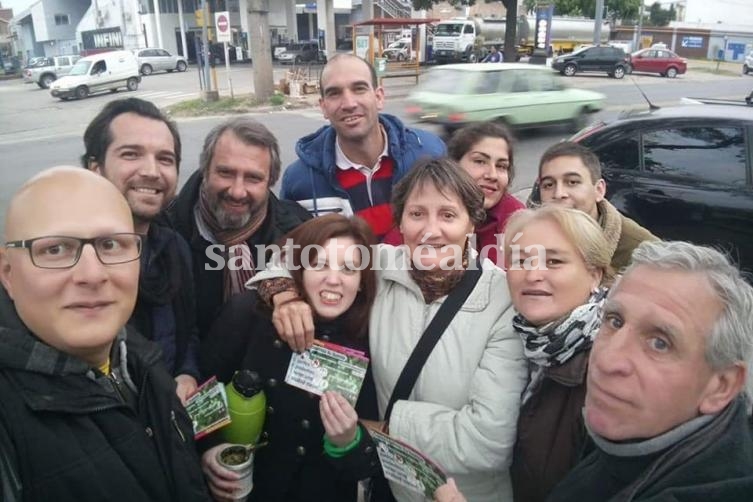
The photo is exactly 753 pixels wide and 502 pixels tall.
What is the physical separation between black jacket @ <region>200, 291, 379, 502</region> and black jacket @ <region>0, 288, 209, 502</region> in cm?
50

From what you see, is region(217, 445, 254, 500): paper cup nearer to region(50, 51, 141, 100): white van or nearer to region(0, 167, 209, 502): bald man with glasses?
region(0, 167, 209, 502): bald man with glasses

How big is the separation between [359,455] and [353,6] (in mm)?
49702

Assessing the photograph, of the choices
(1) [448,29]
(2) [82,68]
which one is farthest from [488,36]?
(2) [82,68]

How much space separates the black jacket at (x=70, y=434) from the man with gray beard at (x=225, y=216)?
1002 millimetres

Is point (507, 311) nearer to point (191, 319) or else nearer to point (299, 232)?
point (299, 232)

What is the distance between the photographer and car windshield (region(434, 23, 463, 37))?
34.8 m

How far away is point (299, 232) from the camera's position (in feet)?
6.46

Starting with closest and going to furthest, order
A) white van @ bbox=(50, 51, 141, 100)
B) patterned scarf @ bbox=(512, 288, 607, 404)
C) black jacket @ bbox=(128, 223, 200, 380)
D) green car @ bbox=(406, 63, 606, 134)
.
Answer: patterned scarf @ bbox=(512, 288, 607, 404) < black jacket @ bbox=(128, 223, 200, 380) < green car @ bbox=(406, 63, 606, 134) < white van @ bbox=(50, 51, 141, 100)

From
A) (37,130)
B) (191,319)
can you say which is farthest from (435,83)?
(37,130)

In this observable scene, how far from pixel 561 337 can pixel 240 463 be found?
45.3 inches

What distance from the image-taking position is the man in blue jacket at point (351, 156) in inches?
119

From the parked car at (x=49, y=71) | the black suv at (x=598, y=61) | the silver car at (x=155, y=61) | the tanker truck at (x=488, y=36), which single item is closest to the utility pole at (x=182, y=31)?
the silver car at (x=155, y=61)

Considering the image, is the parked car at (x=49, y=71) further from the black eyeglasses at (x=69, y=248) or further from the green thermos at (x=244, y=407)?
the black eyeglasses at (x=69, y=248)

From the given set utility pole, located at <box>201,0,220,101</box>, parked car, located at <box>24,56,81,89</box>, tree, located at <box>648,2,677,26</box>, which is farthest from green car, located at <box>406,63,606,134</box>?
tree, located at <box>648,2,677,26</box>
